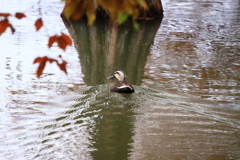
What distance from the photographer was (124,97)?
27.3 feet

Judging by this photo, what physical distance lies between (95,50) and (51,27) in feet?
10.0

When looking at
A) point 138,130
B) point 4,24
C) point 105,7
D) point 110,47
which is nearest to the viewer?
point 105,7

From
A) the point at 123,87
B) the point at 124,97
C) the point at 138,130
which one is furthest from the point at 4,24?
the point at 124,97

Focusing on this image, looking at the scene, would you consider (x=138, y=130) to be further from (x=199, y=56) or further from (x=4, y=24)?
(x=199, y=56)

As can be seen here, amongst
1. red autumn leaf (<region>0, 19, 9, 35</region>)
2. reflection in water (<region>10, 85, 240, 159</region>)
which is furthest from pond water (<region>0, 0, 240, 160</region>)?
red autumn leaf (<region>0, 19, 9, 35</region>)

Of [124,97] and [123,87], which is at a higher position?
[123,87]

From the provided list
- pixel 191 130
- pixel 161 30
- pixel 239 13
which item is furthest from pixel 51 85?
pixel 239 13

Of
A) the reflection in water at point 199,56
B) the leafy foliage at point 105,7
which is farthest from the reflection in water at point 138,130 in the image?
the leafy foliage at point 105,7

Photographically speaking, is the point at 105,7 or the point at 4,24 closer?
the point at 105,7

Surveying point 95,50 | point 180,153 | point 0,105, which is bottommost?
point 180,153

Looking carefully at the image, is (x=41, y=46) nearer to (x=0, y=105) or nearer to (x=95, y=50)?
(x=95, y=50)

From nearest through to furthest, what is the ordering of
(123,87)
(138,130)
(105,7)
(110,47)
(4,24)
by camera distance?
(105,7) < (4,24) < (138,130) < (123,87) < (110,47)

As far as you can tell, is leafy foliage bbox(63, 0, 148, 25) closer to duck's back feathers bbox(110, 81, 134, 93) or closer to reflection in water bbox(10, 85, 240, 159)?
reflection in water bbox(10, 85, 240, 159)

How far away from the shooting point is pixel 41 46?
11.7m
